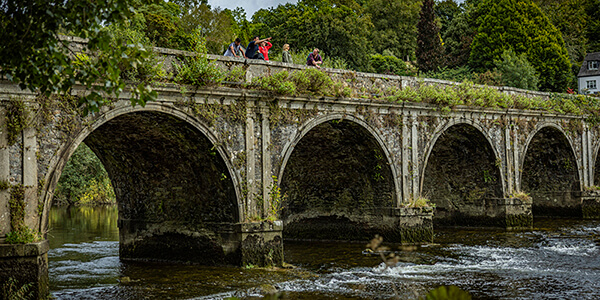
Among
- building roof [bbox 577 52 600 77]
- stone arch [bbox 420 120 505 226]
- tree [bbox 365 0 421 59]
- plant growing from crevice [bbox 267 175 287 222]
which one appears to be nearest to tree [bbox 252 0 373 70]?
tree [bbox 365 0 421 59]

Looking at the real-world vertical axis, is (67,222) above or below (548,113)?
below

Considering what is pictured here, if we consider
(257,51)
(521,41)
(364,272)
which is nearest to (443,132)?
(257,51)

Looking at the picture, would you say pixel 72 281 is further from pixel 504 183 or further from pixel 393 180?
pixel 504 183

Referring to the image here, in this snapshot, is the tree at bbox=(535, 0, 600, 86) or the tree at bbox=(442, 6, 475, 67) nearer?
the tree at bbox=(442, 6, 475, 67)

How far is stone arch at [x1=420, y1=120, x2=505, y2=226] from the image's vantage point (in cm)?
1881

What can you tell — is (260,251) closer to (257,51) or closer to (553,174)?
(257,51)

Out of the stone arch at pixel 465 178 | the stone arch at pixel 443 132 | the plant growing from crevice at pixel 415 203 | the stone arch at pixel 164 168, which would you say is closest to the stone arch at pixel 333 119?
the plant growing from crevice at pixel 415 203

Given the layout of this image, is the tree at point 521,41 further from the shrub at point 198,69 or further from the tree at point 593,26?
the shrub at point 198,69

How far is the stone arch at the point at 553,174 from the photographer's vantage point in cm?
2222

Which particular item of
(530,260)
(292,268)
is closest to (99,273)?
(292,268)

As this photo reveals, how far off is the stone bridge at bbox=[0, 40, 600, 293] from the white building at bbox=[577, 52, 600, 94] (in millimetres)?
28348

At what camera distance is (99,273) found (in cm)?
1265

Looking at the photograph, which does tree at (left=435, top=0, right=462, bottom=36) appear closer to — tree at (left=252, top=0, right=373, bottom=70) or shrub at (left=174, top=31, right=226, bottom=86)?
tree at (left=252, top=0, right=373, bottom=70)

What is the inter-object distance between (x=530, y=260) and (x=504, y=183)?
5.69m
